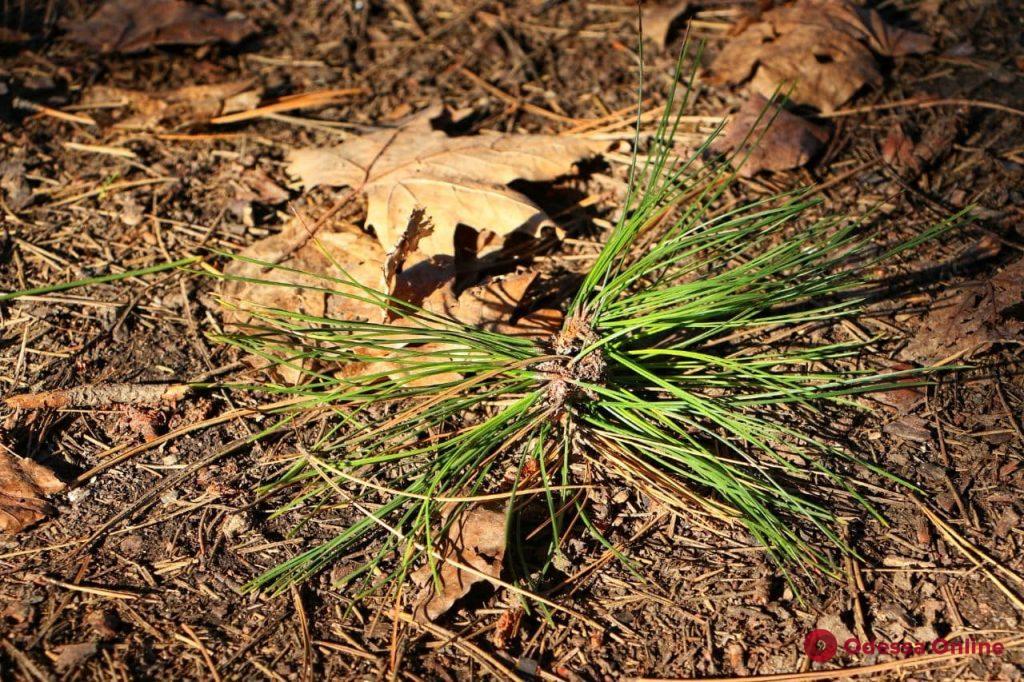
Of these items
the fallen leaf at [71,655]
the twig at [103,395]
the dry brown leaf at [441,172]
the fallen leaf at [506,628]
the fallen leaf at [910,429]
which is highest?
the dry brown leaf at [441,172]

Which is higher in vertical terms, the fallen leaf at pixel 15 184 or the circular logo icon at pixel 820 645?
the fallen leaf at pixel 15 184

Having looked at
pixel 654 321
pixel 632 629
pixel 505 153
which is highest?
pixel 505 153

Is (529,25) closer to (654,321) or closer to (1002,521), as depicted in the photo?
(654,321)

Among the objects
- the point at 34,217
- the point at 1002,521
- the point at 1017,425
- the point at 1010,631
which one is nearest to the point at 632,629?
the point at 1010,631

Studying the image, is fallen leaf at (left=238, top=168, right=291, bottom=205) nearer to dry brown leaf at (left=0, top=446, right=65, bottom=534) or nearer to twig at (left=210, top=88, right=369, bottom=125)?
twig at (left=210, top=88, right=369, bottom=125)

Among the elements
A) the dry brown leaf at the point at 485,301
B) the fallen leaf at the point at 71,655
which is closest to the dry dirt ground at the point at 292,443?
the fallen leaf at the point at 71,655

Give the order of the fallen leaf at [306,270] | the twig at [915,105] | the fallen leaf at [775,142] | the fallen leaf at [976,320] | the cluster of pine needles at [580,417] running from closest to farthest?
→ 1. the cluster of pine needles at [580,417]
2. the fallen leaf at [976,320]
3. the fallen leaf at [306,270]
4. the fallen leaf at [775,142]
5. the twig at [915,105]

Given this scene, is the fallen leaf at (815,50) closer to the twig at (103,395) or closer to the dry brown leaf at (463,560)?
the dry brown leaf at (463,560)

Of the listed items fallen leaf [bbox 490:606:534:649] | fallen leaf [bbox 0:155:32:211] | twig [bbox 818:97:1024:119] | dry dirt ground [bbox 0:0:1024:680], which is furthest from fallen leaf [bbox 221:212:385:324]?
twig [bbox 818:97:1024:119]
